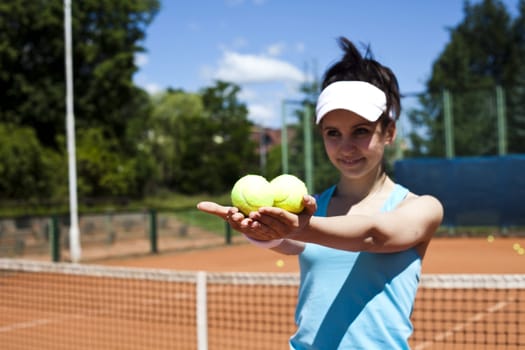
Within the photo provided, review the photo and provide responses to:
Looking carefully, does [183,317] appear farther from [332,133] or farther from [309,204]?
[309,204]

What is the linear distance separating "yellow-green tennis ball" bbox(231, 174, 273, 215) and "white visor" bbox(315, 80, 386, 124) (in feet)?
1.16

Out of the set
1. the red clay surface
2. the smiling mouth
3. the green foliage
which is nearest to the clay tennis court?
the red clay surface

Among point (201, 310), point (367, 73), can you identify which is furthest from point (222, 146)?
point (367, 73)

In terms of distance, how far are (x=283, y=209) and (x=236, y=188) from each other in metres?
0.17

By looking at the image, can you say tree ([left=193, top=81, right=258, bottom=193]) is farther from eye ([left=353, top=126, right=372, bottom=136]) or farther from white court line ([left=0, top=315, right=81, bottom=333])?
eye ([left=353, top=126, right=372, bottom=136])

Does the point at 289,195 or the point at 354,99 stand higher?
the point at 354,99

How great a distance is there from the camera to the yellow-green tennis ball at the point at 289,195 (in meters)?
1.54

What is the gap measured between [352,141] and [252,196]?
409mm

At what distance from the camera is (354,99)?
69.6 inches

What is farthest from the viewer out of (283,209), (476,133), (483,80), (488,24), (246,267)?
(488,24)

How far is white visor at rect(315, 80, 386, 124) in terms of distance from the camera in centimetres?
176

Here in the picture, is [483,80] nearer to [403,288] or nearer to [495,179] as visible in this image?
[495,179]

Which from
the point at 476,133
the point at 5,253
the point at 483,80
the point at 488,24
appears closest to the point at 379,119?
the point at 5,253

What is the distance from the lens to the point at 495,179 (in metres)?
18.3
